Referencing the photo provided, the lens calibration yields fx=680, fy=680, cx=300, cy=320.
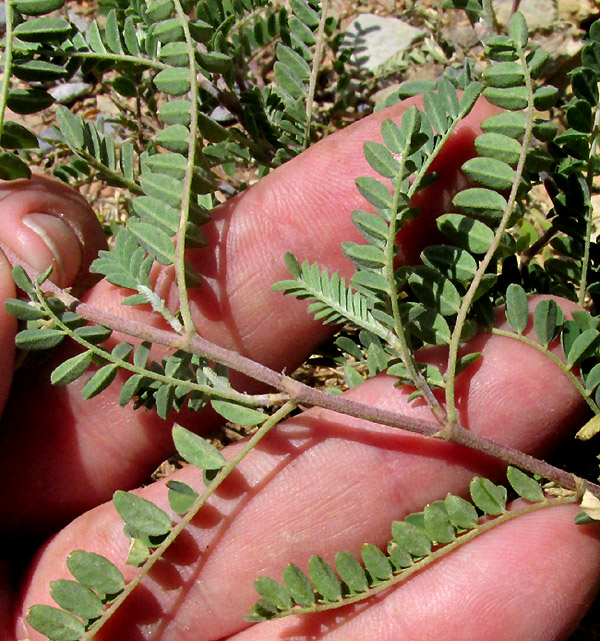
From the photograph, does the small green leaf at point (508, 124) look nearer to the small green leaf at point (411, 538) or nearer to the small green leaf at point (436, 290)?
the small green leaf at point (436, 290)

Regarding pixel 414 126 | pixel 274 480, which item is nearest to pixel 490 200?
pixel 414 126

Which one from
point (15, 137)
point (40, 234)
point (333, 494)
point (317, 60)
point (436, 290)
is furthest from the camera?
point (317, 60)

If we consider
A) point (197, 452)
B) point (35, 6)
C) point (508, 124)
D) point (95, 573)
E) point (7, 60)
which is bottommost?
point (95, 573)

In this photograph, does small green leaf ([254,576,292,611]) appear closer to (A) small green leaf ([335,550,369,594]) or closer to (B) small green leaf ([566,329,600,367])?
(A) small green leaf ([335,550,369,594])

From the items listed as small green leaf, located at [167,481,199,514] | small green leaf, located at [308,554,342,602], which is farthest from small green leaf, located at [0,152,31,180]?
small green leaf, located at [308,554,342,602]

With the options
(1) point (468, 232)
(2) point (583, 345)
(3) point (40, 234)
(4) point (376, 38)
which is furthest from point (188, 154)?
(4) point (376, 38)

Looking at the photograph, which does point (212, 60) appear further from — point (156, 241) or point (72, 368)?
point (72, 368)
